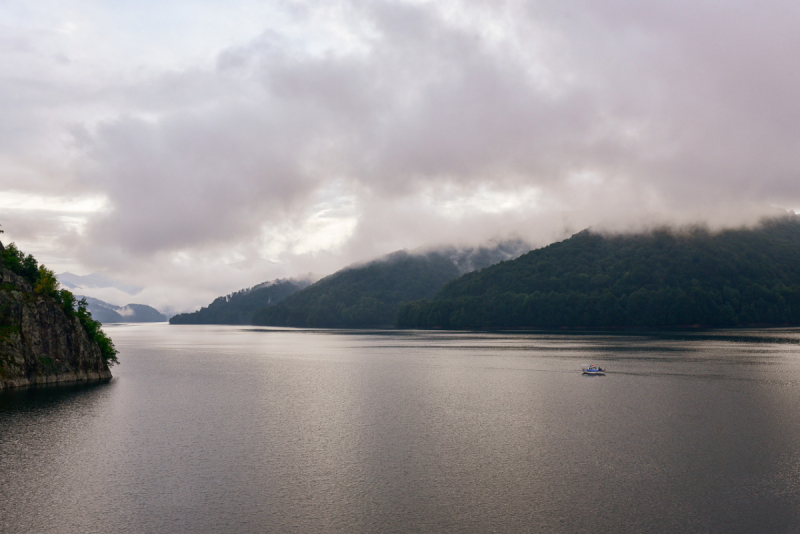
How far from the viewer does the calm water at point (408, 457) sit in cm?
3394

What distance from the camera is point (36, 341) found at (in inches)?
3575

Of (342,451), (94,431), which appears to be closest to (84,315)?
(94,431)

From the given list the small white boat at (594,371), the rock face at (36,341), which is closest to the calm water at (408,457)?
the rock face at (36,341)

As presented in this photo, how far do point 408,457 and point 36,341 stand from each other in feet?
250

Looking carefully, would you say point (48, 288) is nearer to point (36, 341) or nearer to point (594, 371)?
point (36, 341)

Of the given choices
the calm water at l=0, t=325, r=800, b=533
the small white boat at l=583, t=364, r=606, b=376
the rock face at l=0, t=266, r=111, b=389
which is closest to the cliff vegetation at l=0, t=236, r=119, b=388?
the rock face at l=0, t=266, r=111, b=389

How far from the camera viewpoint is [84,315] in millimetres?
106125

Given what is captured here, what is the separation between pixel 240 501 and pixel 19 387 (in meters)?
70.0

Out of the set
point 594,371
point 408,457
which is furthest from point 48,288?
point 594,371

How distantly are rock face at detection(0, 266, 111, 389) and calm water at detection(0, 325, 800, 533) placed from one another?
23.5ft

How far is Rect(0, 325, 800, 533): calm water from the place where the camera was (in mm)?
33938

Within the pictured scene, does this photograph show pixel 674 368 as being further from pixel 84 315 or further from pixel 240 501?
pixel 84 315

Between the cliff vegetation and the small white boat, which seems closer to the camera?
the cliff vegetation

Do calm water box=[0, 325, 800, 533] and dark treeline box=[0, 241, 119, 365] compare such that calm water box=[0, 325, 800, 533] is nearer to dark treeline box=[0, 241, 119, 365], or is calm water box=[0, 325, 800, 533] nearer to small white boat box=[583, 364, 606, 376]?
small white boat box=[583, 364, 606, 376]
